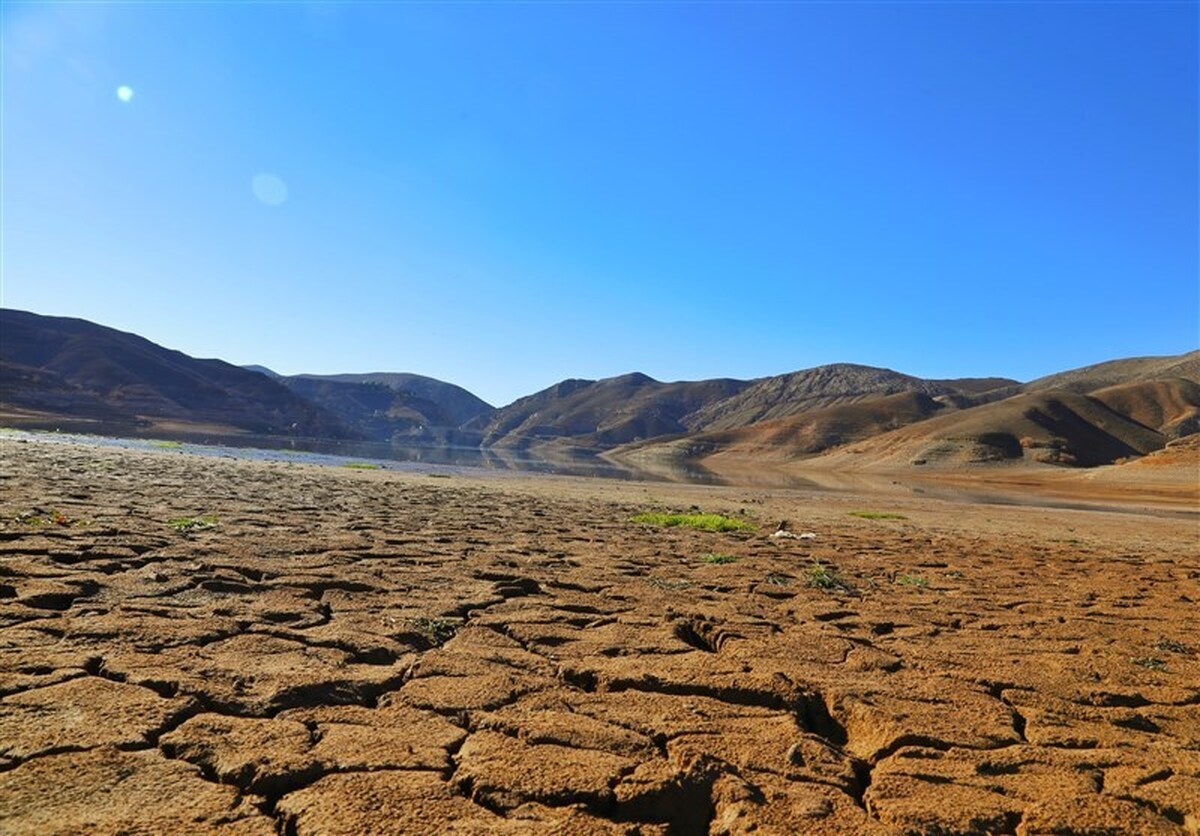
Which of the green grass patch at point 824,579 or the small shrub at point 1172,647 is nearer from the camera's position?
the small shrub at point 1172,647

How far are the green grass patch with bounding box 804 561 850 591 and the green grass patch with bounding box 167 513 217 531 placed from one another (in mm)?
5965

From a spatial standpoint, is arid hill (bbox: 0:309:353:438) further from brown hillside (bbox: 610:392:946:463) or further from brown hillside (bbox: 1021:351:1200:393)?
brown hillside (bbox: 1021:351:1200:393)

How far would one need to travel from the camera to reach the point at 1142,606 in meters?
6.00

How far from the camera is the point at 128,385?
113 m

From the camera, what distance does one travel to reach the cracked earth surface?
2.18 metres

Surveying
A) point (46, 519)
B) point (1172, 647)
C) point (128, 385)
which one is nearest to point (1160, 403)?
point (1172, 647)

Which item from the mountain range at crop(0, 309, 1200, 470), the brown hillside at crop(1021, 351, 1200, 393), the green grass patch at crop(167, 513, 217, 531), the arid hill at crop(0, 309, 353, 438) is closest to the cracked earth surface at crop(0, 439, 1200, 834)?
the green grass patch at crop(167, 513, 217, 531)

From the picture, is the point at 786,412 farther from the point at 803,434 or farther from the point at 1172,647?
the point at 1172,647

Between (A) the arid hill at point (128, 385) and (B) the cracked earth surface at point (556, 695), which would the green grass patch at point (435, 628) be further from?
(A) the arid hill at point (128, 385)

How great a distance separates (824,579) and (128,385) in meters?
133

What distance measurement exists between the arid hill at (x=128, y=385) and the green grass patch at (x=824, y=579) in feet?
293

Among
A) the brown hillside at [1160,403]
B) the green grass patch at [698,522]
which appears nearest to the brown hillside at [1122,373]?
the brown hillside at [1160,403]

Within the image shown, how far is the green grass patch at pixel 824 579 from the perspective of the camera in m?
6.10

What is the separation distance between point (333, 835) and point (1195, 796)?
9.57ft
